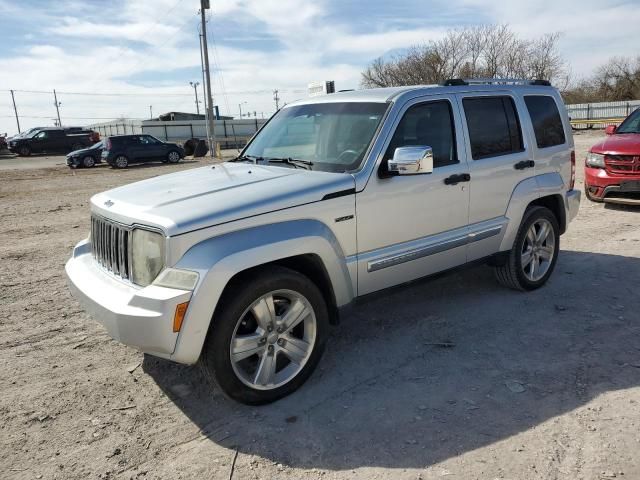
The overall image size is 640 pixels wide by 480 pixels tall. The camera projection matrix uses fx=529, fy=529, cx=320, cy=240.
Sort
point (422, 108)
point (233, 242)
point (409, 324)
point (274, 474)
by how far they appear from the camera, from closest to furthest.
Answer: point (274, 474)
point (233, 242)
point (422, 108)
point (409, 324)

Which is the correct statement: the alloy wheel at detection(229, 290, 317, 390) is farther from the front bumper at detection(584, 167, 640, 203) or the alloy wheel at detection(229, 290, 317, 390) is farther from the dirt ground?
the front bumper at detection(584, 167, 640, 203)

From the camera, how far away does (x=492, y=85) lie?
16.1 ft

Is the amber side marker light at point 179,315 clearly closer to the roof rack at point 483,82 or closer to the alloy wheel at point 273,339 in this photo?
the alloy wheel at point 273,339

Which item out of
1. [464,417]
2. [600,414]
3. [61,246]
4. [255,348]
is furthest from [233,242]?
[61,246]

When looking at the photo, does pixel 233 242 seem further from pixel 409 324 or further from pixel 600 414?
pixel 600 414

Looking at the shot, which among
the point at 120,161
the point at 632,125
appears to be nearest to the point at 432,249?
the point at 632,125

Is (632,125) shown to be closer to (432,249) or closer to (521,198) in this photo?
(521,198)

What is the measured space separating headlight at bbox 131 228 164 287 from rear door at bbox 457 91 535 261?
8.67ft

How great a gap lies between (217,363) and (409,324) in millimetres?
1999

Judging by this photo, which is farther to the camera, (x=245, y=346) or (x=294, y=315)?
(x=294, y=315)

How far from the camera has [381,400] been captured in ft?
11.2

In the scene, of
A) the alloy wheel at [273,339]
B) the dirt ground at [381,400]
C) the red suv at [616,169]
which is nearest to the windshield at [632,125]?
the red suv at [616,169]

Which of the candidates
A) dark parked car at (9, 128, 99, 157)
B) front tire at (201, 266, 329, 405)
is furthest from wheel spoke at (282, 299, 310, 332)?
dark parked car at (9, 128, 99, 157)

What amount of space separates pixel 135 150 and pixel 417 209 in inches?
917
